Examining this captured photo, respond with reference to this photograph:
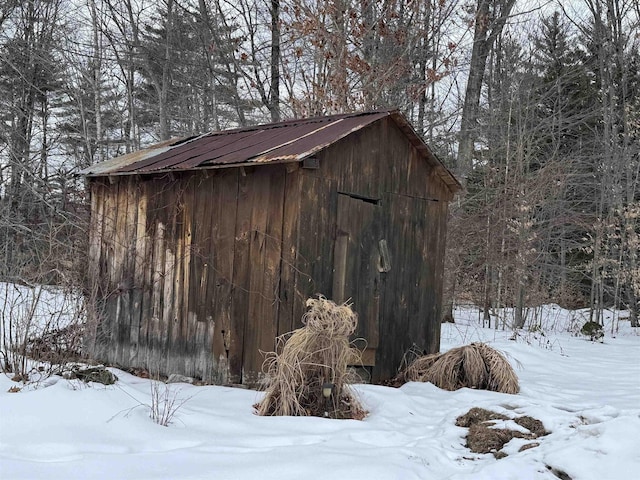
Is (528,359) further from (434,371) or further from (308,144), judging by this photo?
(308,144)

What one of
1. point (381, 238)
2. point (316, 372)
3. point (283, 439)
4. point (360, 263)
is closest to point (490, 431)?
point (316, 372)

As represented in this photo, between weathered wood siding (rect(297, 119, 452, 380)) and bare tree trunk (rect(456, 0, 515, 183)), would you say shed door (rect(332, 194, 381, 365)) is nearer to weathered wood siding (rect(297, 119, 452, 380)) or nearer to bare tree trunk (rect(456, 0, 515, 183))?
weathered wood siding (rect(297, 119, 452, 380))

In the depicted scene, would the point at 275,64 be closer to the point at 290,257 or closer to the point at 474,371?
the point at 290,257

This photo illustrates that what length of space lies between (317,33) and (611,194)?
9.39m

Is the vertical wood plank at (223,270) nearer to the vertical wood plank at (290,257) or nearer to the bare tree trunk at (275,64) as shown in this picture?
the vertical wood plank at (290,257)

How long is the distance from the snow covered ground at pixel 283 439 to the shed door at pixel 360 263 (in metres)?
0.92

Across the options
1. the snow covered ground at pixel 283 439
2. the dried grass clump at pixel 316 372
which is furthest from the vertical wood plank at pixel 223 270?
the dried grass clump at pixel 316 372

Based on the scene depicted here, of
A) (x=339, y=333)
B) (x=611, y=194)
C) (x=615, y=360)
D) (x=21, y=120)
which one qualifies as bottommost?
(x=615, y=360)

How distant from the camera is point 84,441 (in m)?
3.73

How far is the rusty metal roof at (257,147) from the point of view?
20.1 ft

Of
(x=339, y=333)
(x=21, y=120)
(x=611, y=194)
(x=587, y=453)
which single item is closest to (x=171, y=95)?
(x=21, y=120)

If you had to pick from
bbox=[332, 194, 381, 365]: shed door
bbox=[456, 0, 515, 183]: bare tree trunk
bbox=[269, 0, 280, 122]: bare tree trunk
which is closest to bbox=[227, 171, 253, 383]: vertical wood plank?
bbox=[332, 194, 381, 365]: shed door

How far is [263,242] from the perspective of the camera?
249 inches

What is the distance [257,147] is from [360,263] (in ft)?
5.70
